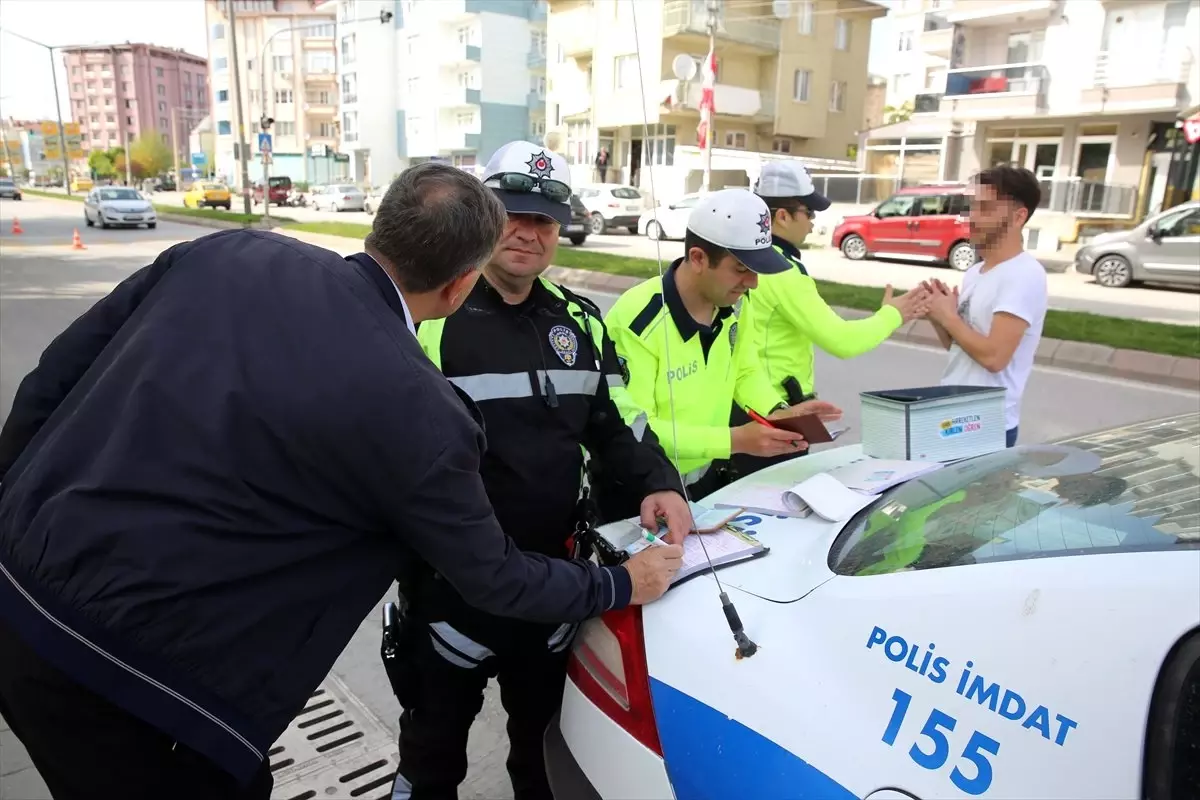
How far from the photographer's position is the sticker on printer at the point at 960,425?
228cm

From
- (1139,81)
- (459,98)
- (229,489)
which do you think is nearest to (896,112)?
(1139,81)

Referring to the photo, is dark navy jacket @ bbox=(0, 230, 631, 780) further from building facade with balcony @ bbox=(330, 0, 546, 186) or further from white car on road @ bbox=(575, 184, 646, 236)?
white car on road @ bbox=(575, 184, 646, 236)

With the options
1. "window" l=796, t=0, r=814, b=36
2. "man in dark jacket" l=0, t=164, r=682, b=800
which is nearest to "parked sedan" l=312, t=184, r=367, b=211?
"window" l=796, t=0, r=814, b=36

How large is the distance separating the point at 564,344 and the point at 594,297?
10.4m

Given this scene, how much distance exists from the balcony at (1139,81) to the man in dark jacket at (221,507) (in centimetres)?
2636

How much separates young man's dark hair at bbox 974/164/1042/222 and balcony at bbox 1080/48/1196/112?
24.0 metres

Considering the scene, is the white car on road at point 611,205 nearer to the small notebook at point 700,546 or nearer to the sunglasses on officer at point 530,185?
the sunglasses on officer at point 530,185

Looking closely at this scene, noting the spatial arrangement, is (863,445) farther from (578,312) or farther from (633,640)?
(633,640)

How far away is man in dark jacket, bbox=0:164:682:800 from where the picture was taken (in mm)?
1202

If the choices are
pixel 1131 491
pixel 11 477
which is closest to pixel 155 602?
pixel 11 477

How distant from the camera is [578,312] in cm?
209

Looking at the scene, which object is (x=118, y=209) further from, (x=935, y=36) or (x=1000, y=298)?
(x=935, y=36)

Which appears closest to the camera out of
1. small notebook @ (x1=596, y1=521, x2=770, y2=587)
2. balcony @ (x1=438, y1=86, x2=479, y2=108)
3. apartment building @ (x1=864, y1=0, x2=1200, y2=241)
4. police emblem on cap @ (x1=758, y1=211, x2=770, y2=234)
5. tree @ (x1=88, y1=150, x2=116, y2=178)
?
small notebook @ (x1=596, y1=521, x2=770, y2=587)

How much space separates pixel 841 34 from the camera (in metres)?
35.5
